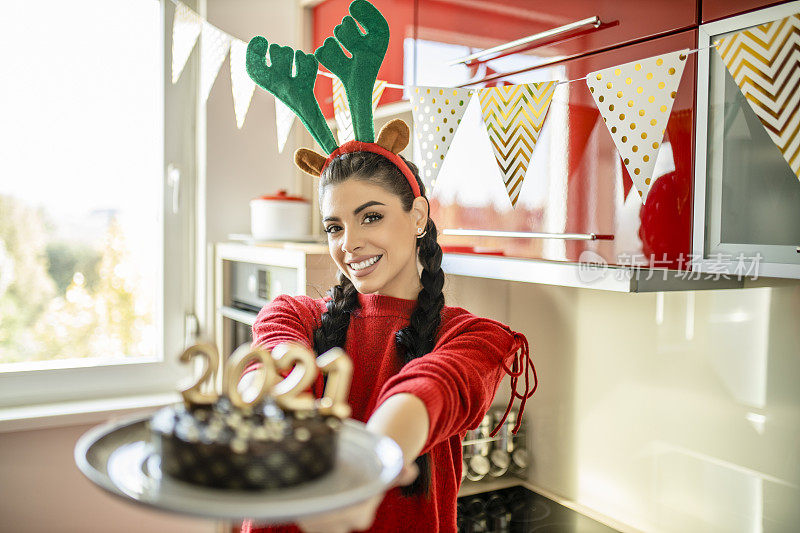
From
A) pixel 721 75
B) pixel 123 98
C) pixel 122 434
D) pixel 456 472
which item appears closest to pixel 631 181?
pixel 721 75

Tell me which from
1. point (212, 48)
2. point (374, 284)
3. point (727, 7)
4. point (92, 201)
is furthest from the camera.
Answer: point (92, 201)

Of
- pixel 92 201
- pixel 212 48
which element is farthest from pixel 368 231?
pixel 92 201

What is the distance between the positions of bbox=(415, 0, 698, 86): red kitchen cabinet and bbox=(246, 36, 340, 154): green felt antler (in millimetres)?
437

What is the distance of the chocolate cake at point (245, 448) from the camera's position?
22.3 inches

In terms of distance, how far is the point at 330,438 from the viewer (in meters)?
0.61

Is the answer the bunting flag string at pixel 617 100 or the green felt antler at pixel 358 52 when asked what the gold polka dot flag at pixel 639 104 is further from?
the green felt antler at pixel 358 52

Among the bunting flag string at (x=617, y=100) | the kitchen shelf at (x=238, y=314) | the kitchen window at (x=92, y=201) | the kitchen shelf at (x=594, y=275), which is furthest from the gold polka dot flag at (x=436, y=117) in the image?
the kitchen window at (x=92, y=201)

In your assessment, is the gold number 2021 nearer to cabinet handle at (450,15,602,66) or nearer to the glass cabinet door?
the glass cabinet door

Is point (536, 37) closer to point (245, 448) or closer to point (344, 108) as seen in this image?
point (344, 108)

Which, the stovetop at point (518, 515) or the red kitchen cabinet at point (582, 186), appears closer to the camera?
the red kitchen cabinet at point (582, 186)

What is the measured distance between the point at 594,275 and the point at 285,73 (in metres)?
0.58

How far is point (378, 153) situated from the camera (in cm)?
106

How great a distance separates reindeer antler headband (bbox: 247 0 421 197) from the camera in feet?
3.43

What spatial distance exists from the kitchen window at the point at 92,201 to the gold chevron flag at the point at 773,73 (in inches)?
69.7
